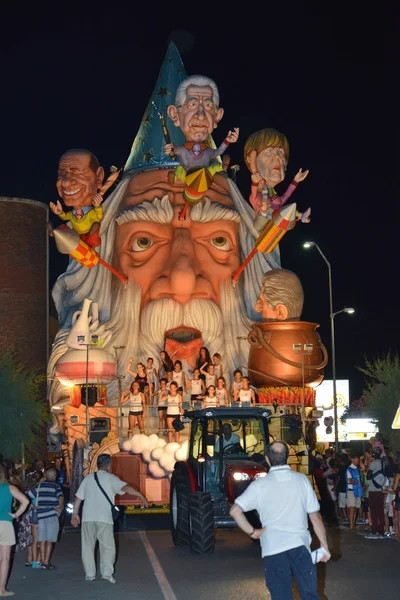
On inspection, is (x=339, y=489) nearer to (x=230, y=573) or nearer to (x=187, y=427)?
(x=230, y=573)

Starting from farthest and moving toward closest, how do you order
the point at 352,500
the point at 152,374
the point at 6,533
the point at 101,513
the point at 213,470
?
the point at 152,374 → the point at 352,500 → the point at 213,470 → the point at 101,513 → the point at 6,533

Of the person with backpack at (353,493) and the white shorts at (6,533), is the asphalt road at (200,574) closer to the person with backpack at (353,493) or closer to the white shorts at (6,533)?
the white shorts at (6,533)

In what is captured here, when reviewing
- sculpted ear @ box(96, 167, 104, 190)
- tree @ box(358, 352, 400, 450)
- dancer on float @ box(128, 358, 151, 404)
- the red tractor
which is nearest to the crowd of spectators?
the red tractor

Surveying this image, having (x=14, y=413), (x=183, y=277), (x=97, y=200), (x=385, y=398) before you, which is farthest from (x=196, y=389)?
(x=385, y=398)

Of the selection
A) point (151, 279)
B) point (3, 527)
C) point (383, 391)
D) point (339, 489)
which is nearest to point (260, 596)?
point (3, 527)

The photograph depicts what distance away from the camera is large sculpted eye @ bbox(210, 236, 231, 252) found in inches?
1483

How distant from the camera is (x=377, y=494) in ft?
58.7

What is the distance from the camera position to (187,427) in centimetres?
3300

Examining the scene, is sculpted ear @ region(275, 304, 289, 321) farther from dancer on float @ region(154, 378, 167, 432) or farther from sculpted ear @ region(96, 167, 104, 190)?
sculpted ear @ region(96, 167, 104, 190)

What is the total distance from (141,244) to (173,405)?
34.9ft

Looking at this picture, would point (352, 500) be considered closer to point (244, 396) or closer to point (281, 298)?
point (244, 396)

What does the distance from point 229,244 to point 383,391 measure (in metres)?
9.93

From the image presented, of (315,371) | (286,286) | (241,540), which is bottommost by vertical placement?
(241,540)

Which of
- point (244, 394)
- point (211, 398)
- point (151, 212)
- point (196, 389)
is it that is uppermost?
point (151, 212)
